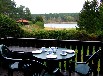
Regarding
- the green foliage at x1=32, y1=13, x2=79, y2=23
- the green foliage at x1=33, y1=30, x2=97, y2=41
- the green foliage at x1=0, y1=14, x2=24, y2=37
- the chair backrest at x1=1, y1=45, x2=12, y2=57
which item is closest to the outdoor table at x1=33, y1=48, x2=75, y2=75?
the chair backrest at x1=1, y1=45, x2=12, y2=57

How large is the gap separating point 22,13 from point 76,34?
70.4 ft

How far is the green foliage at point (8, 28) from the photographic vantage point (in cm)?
765

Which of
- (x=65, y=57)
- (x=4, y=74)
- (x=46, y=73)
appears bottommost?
(x=4, y=74)

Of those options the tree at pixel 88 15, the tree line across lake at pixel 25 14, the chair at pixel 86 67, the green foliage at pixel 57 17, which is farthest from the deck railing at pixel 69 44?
the green foliage at pixel 57 17

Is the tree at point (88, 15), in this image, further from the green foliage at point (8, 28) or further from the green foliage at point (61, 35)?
the green foliage at point (8, 28)

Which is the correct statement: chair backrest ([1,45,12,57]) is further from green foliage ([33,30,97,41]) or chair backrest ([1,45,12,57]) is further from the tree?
the tree

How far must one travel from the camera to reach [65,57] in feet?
12.9

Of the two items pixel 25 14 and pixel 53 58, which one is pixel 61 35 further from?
pixel 25 14

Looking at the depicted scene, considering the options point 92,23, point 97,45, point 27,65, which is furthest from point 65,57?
point 92,23

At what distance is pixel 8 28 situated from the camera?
7.84 m

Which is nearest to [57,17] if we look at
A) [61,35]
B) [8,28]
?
[61,35]

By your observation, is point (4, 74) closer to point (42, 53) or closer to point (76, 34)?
point (42, 53)

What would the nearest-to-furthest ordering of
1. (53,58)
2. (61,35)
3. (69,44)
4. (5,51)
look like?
(53,58)
(5,51)
(69,44)
(61,35)

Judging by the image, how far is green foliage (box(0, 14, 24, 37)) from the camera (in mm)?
7646
